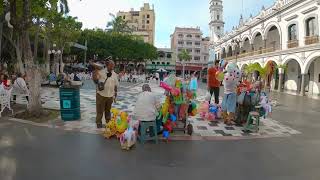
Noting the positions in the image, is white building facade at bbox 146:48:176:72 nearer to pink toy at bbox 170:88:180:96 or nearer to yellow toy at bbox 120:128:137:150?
pink toy at bbox 170:88:180:96

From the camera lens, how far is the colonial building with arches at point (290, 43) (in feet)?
87.6

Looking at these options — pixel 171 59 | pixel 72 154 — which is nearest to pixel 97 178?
pixel 72 154

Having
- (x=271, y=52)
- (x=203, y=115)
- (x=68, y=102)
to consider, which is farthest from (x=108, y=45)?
(x=68, y=102)

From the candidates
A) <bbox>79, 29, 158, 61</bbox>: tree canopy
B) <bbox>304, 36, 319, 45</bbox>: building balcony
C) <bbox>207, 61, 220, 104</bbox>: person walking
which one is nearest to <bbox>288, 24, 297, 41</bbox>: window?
<bbox>304, 36, 319, 45</bbox>: building balcony

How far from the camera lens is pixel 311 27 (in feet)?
90.2

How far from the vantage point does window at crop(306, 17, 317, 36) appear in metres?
26.7

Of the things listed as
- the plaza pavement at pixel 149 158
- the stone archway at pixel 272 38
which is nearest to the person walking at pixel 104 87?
the plaza pavement at pixel 149 158

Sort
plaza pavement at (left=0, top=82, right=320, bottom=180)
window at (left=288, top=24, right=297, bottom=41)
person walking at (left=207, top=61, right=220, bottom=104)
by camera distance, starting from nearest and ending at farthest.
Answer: plaza pavement at (left=0, top=82, right=320, bottom=180), person walking at (left=207, top=61, right=220, bottom=104), window at (left=288, top=24, right=297, bottom=41)

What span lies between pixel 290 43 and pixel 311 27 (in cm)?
287

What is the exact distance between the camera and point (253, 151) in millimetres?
6969

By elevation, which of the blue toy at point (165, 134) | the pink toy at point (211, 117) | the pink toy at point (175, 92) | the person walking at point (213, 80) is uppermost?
the person walking at point (213, 80)

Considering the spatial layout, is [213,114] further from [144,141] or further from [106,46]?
[106,46]

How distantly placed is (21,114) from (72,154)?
4753mm

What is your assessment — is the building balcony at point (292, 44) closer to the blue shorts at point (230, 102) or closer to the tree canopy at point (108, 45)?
the blue shorts at point (230, 102)
